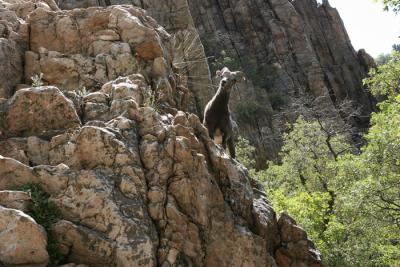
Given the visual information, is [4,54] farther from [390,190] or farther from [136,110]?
[390,190]

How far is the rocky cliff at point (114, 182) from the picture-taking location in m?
5.78

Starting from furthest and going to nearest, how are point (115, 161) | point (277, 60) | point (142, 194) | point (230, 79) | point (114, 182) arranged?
point (277, 60) < point (230, 79) < point (115, 161) < point (142, 194) < point (114, 182)

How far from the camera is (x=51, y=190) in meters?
6.29

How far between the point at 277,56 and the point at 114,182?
57.9 metres

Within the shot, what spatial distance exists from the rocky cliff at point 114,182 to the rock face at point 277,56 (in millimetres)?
43262

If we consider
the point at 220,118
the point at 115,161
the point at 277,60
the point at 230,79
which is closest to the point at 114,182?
the point at 115,161

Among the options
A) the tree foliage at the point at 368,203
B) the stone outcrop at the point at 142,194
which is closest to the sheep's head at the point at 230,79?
the stone outcrop at the point at 142,194

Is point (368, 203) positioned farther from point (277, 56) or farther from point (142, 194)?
point (277, 56)

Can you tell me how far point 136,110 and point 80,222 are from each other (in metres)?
2.50

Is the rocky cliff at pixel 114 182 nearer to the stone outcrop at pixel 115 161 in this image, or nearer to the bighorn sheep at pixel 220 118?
the stone outcrop at pixel 115 161

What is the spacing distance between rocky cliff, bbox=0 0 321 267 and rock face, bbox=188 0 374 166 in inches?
1703

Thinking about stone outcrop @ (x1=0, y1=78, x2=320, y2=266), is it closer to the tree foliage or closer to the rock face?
the tree foliage

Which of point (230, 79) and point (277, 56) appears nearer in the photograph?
point (230, 79)

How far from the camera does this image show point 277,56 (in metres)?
62.1
